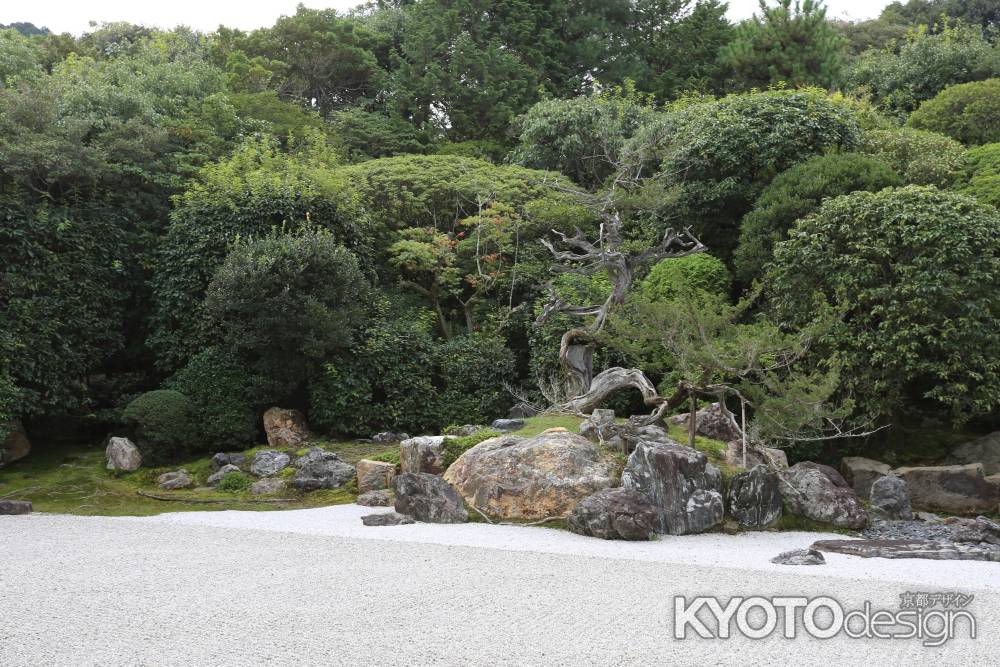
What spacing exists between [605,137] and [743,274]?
7.35 meters

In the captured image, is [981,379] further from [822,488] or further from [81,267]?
[81,267]

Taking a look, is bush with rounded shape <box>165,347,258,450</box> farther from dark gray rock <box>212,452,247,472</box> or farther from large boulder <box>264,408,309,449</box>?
dark gray rock <box>212,452,247,472</box>

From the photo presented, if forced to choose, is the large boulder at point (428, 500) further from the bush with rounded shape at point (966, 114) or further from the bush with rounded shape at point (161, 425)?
the bush with rounded shape at point (966, 114)

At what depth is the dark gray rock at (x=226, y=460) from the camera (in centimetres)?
1293

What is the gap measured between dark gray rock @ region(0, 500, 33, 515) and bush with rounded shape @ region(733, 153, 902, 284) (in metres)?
11.6

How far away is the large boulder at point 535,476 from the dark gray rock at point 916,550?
267 cm

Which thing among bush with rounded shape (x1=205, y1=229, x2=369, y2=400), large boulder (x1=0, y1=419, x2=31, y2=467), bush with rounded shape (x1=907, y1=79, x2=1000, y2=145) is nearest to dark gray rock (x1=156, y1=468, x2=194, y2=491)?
bush with rounded shape (x1=205, y1=229, x2=369, y2=400)

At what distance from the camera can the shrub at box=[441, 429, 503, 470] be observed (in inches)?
441

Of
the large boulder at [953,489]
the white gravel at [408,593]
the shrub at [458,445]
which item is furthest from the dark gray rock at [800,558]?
the shrub at [458,445]

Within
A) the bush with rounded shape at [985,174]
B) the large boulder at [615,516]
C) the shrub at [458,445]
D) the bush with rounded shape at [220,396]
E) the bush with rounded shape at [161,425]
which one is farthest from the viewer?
the bush with rounded shape at [985,174]

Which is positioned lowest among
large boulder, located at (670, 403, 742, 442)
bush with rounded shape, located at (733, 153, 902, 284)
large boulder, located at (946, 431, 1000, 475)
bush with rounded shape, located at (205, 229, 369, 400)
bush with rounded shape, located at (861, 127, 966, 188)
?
large boulder, located at (946, 431, 1000, 475)

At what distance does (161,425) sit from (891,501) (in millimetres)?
11069

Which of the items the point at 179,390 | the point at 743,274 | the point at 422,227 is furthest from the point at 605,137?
the point at 179,390

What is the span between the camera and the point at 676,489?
9.05 meters
